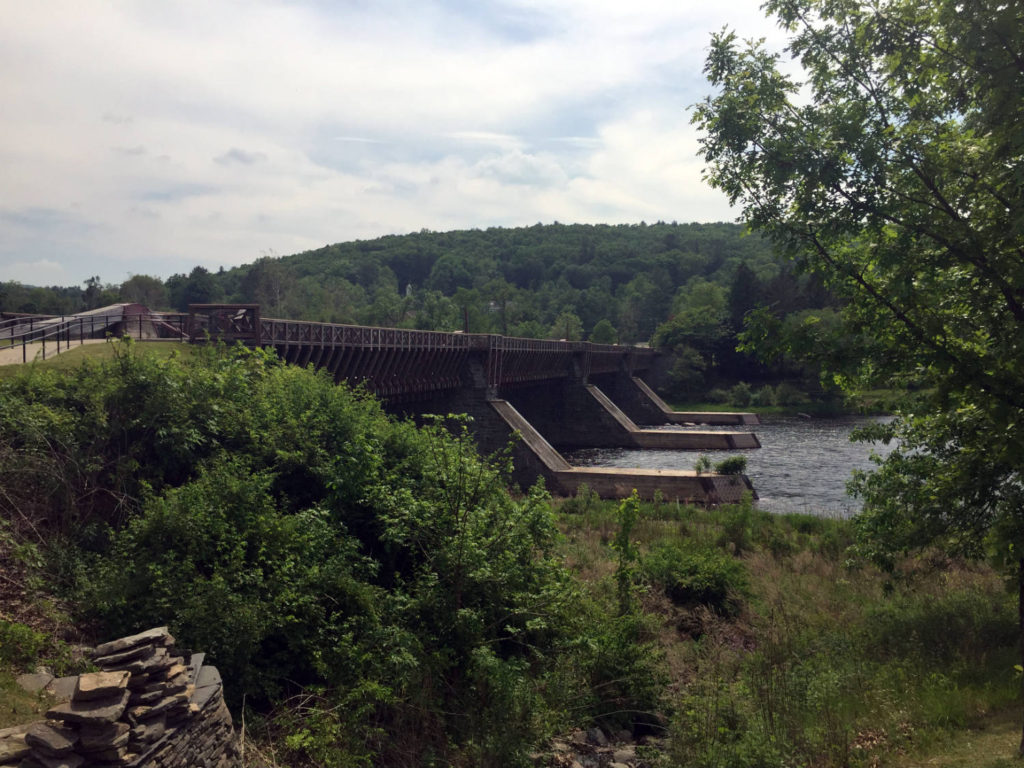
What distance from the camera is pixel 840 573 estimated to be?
1944 cm

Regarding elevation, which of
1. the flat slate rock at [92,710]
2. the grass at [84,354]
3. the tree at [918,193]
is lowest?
the flat slate rock at [92,710]

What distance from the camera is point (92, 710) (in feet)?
21.7

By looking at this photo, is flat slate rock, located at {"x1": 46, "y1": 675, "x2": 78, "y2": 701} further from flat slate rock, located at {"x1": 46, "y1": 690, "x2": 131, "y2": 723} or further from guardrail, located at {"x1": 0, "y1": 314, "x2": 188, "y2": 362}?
guardrail, located at {"x1": 0, "y1": 314, "x2": 188, "y2": 362}

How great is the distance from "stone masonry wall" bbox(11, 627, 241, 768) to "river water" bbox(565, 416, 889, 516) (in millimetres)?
26882

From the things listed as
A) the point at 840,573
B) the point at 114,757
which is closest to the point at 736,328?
the point at 840,573

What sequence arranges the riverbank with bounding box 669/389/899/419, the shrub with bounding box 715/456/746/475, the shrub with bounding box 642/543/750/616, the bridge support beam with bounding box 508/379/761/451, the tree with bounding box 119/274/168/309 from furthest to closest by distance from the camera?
the tree with bounding box 119/274/168/309
the riverbank with bounding box 669/389/899/419
the bridge support beam with bounding box 508/379/761/451
the shrub with bounding box 715/456/746/475
the shrub with bounding box 642/543/750/616

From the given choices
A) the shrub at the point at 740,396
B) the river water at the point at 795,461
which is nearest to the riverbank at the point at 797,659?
the river water at the point at 795,461

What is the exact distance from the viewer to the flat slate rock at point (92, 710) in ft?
21.3

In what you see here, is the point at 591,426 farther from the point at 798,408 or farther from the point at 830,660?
the point at 830,660

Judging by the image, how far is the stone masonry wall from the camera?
21.3 ft

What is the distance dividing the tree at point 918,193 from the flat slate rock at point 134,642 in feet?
30.0

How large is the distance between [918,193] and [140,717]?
1110 centimetres

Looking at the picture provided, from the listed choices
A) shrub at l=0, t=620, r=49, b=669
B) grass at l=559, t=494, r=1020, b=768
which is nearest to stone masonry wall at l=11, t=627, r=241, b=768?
shrub at l=0, t=620, r=49, b=669

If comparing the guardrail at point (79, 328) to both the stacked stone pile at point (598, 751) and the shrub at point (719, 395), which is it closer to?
the stacked stone pile at point (598, 751)
